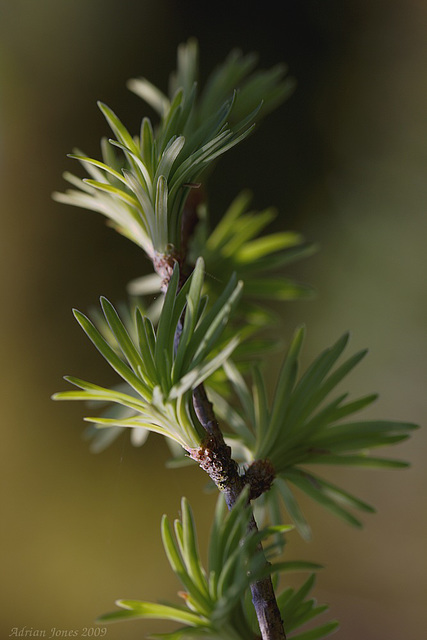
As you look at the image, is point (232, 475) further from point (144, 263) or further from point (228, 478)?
point (144, 263)

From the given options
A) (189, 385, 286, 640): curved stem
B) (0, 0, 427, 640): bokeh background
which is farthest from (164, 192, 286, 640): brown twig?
(0, 0, 427, 640): bokeh background

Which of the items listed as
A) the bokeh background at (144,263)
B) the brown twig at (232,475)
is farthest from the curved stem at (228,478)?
the bokeh background at (144,263)

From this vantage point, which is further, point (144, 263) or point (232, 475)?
Result: point (144, 263)

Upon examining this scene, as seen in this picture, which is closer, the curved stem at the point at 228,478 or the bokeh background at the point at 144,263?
the curved stem at the point at 228,478

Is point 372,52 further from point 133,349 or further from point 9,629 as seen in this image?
point 9,629

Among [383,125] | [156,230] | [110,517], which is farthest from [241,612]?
[383,125]

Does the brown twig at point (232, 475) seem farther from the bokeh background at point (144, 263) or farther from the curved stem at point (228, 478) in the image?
the bokeh background at point (144, 263)

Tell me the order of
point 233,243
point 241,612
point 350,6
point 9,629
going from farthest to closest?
point 350,6, point 9,629, point 233,243, point 241,612

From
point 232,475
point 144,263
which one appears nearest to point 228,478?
point 232,475
